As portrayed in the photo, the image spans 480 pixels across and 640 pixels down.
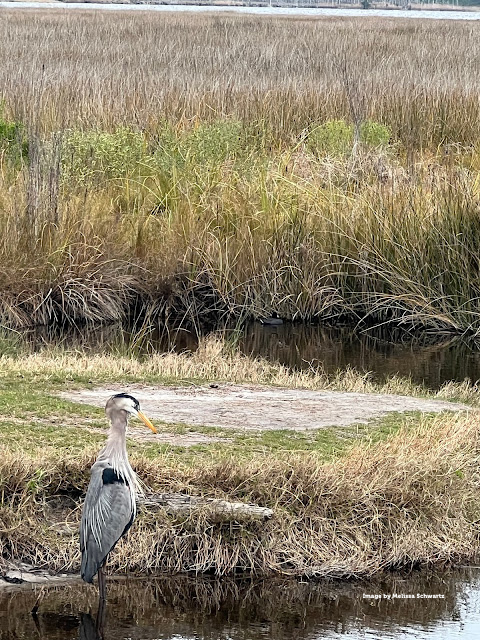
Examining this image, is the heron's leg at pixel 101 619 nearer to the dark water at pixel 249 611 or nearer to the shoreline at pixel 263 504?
the dark water at pixel 249 611

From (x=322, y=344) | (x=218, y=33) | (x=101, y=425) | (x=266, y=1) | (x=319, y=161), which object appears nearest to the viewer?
(x=101, y=425)

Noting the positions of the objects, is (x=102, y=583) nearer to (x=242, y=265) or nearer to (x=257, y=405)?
(x=257, y=405)

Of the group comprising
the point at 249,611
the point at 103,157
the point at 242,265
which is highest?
the point at 103,157

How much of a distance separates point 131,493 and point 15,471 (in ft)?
2.58

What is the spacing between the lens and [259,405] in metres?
7.11

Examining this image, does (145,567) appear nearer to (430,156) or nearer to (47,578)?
(47,578)

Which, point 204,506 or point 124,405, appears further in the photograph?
point 204,506

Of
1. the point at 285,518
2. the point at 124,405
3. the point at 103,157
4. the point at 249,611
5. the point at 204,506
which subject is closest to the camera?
the point at 124,405

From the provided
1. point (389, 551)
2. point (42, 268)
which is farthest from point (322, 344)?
point (389, 551)

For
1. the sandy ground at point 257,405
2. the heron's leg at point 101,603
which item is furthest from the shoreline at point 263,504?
the sandy ground at point 257,405

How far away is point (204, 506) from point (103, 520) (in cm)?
75

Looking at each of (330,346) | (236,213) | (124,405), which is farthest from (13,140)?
(124,405)

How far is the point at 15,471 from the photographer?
5.30 meters

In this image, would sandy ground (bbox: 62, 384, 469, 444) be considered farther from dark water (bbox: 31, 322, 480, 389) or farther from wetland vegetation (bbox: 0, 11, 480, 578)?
dark water (bbox: 31, 322, 480, 389)
